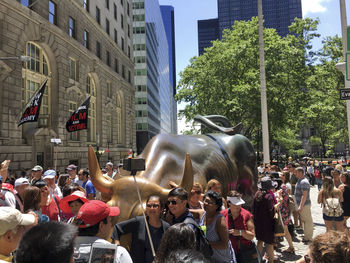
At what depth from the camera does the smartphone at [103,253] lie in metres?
2.02

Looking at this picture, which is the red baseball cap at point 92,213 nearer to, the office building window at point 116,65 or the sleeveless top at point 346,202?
the sleeveless top at point 346,202

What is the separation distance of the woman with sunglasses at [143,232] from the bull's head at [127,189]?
61 centimetres

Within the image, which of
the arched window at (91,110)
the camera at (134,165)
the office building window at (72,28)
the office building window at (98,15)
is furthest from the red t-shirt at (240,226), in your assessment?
the office building window at (98,15)

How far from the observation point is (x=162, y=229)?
316cm

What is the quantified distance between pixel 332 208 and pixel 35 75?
19.1 metres

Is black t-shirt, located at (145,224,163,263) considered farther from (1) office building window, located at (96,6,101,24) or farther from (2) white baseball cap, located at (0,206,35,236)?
(1) office building window, located at (96,6,101,24)

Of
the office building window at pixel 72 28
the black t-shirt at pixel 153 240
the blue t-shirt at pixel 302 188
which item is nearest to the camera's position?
the black t-shirt at pixel 153 240

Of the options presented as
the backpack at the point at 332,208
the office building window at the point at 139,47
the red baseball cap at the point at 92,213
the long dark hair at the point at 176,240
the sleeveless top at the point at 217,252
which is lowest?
the backpack at the point at 332,208

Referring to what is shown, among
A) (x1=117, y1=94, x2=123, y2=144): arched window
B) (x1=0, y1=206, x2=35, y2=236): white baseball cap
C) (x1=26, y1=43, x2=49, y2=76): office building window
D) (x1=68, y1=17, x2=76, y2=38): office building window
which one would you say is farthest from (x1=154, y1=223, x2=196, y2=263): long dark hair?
(x1=117, y1=94, x2=123, y2=144): arched window

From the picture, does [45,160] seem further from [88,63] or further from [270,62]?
[270,62]

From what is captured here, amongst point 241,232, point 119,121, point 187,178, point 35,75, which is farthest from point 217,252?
point 119,121

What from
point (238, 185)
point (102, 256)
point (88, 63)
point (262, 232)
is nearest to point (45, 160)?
point (88, 63)

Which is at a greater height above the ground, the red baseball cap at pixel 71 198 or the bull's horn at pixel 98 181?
the bull's horn at pixel 98 181

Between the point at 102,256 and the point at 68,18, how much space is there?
24.9 meters
